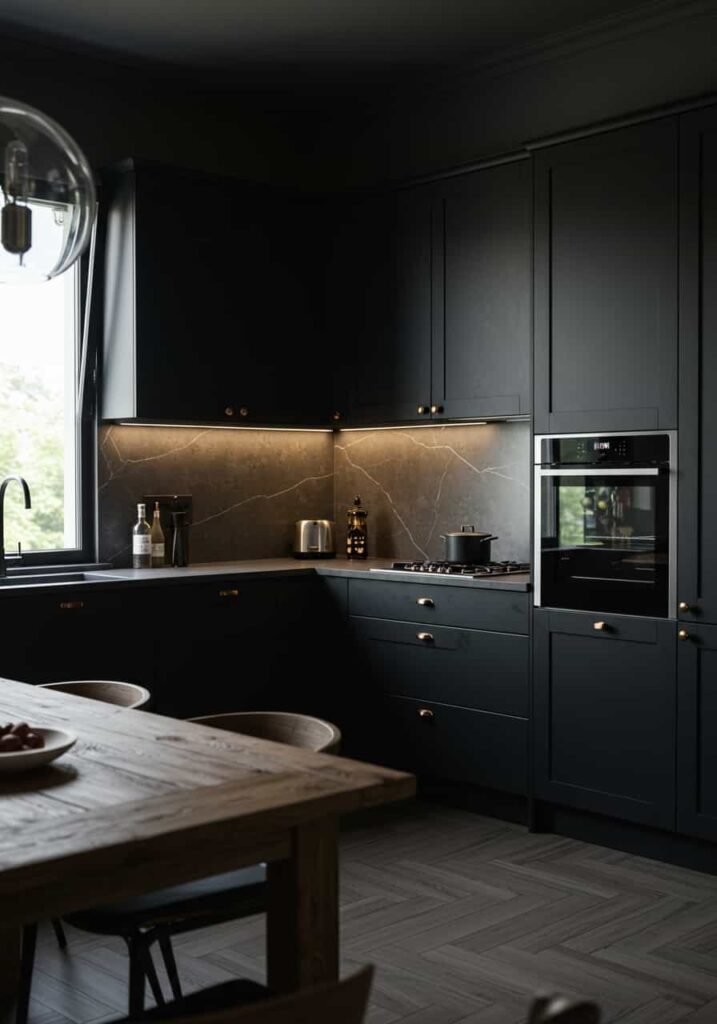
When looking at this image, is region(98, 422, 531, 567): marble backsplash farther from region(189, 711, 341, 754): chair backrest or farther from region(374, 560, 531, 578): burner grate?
region(189, 711, 341, 754): chair backrest

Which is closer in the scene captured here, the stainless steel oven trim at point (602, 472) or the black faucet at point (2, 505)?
the stainless steel oven trim at point (602, 472)

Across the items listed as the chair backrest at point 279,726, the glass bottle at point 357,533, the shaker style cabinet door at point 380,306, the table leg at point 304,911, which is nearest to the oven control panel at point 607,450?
the shaker style cabinet door at point 380,306

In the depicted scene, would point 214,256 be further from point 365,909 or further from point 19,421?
point 365,909

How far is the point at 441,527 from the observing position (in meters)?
5.27

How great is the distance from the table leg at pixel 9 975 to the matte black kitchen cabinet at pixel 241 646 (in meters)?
1.55

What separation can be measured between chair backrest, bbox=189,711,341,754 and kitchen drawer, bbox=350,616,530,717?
1.73 m

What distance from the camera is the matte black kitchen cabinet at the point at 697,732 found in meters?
3.84

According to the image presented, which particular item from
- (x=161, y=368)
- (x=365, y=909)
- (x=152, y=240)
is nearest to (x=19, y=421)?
(x=161, y=368)

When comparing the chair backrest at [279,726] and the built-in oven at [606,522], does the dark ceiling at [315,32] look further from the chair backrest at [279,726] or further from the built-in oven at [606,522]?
the chair backrest at [279,726]

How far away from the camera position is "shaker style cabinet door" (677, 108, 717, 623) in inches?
151

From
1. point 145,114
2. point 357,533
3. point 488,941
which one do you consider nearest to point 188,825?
point 488,941

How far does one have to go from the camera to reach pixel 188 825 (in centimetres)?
180

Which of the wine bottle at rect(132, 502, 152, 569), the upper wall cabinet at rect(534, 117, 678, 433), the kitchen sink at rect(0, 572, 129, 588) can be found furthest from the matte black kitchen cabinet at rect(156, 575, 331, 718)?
the upper wall cabinet at rect(534, 117, 678, 433)

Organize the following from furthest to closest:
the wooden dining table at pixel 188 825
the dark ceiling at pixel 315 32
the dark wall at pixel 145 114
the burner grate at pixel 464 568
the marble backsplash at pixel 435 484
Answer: the marble backsplash at pixel 435 484, the dark wall at pixel 145 114, the burner grate at pixel 464 568, the dark ceiling at pixel 315 32, the wooden dining table at pixel 188 825
